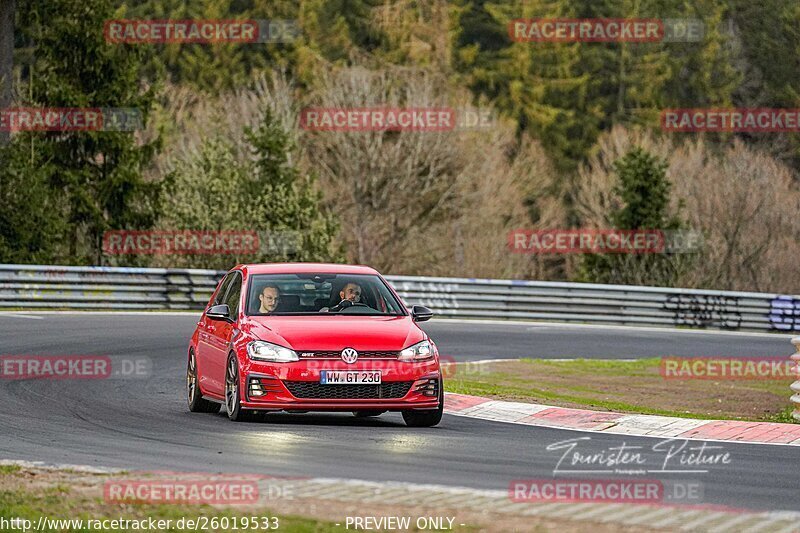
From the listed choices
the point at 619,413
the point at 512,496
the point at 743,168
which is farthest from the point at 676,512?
the point at 743,168

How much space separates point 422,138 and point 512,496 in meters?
51.0

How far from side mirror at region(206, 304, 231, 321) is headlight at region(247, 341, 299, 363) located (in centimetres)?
89

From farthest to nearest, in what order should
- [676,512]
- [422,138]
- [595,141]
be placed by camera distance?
[595,141] < [422,138] < [676,512]

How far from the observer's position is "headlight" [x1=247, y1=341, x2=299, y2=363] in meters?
12.9

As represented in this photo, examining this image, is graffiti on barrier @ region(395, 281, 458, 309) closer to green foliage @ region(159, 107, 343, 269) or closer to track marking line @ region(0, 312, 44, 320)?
track marking line @ region(0, 312, 44, 320)

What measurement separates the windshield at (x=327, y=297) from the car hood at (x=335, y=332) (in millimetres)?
233

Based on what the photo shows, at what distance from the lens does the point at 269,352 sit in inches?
513

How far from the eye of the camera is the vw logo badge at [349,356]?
1288 centimetres

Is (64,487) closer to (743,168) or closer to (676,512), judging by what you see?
(676,512)

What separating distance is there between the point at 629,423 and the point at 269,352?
11.5 feet

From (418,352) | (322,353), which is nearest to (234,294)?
(322,353)

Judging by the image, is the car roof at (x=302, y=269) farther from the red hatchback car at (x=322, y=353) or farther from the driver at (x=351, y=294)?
the driver at (x=351, y=294)

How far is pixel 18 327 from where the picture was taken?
79.2ft

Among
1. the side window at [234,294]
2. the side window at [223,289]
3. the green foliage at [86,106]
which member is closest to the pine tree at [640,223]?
the green foliage at [86,106]
